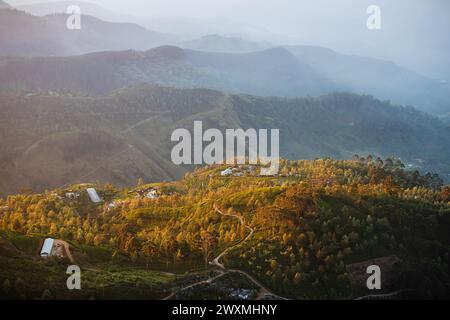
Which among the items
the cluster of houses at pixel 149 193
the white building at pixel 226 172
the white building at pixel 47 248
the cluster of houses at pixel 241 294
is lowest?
the cluster of houses at pixel 241 294

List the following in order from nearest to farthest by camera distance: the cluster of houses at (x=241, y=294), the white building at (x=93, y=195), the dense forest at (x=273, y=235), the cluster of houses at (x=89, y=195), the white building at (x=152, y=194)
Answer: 1. the cluster of houses at (x=241, y=294)
2. the dense forest at (x=273, y=235)
3. the cluster of houses at (x=89, y=195)
4. the white building at (x=93, y=195)
5. the white building at (x=152, y=194)

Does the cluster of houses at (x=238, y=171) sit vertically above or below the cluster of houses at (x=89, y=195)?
above

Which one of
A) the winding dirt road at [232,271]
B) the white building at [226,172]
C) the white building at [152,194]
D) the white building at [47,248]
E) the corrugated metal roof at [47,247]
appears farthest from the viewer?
the white building at [226,172]

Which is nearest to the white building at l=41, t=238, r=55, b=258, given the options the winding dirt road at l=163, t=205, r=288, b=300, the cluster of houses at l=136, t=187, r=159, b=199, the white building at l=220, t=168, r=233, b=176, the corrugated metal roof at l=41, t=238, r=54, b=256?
the corrugated metal roof at l=41, t=238, r=54, b=256

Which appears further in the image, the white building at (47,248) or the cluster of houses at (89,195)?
the cluster of houses at (89,195)

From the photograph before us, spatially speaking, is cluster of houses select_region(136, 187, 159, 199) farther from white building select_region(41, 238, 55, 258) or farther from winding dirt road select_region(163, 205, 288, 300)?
winding dirt road select_region(163, 205, 288, 300)

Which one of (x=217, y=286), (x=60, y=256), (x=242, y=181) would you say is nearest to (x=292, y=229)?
(x=217, y=286)

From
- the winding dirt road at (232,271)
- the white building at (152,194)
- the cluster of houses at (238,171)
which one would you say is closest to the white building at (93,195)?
the white building at (152,194)

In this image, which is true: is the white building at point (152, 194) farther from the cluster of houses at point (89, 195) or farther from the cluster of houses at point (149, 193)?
the cluster of houses at point (89, 195)
